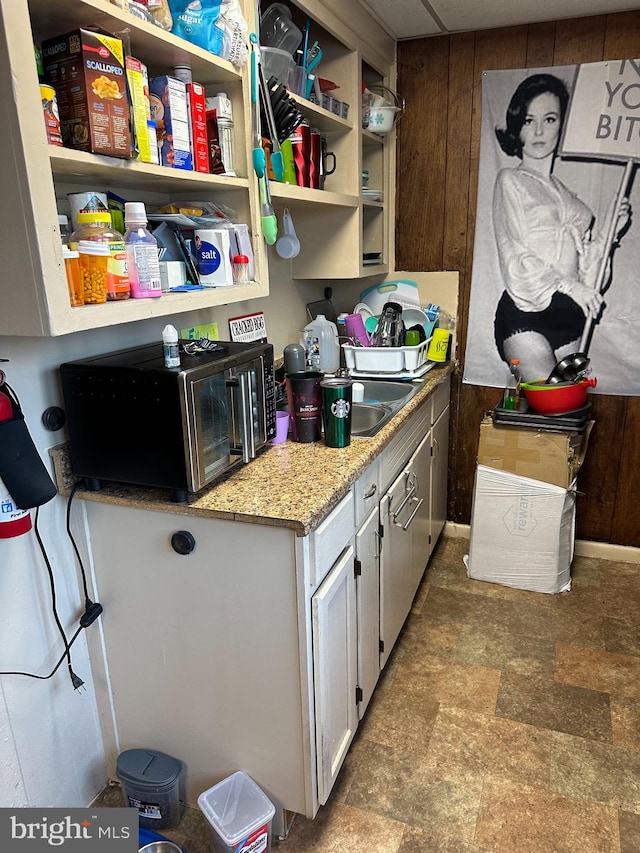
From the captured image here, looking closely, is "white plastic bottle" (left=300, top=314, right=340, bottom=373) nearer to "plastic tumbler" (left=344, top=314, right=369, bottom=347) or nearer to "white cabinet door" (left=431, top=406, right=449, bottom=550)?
"plastic tumbler" (left=344, top=314, right=369, bottom=347)

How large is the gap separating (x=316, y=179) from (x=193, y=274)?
0.79 metres

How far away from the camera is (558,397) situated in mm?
2518

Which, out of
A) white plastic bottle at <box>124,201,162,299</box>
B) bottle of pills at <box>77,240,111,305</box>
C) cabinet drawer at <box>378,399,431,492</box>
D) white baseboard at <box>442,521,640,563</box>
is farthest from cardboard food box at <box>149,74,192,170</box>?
white baseboard at <box>442,521,640,563</box>

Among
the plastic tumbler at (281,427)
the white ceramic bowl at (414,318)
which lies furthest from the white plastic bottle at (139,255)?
the white ceramic bowl at (414,318)

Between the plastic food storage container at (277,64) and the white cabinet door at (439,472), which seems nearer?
the plastic food storage container at (277,64)

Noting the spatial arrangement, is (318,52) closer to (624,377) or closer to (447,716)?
(624,377)

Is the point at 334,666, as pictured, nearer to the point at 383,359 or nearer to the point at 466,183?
the point at 383,359

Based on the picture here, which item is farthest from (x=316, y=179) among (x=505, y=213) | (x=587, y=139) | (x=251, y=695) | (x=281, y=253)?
(x=251, y=695)

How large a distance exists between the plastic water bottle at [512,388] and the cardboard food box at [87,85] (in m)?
1.93

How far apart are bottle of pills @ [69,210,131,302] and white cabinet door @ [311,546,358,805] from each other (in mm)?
795

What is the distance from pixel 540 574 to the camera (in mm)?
2635

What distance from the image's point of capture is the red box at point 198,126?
1.45 meters

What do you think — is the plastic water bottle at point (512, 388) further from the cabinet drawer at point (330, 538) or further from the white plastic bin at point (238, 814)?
the white plastic bin at point (238, 814)

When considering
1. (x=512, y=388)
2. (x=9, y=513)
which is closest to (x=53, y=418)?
(x=9, y=513)
